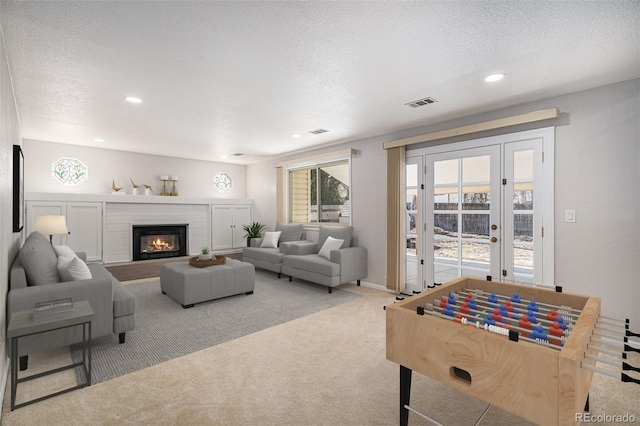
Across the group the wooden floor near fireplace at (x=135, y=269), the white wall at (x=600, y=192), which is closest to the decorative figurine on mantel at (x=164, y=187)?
the wooden floor near fireplace at (x=135, y=269)

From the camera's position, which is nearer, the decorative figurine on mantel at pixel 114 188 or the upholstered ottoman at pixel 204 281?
the upholstered ottoman at pixel 204 281

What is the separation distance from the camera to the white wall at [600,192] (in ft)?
9.41

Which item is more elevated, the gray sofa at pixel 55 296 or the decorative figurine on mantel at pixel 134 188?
the decorative figurine on mantel at pixel 134 188

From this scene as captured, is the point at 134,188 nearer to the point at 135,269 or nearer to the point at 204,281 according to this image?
the point at 135,269

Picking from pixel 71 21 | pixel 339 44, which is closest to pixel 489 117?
pixel 339 44

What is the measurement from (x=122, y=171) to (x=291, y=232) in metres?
3.53

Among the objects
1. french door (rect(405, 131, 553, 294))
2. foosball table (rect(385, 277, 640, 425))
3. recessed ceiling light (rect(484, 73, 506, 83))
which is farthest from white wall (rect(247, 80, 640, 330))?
→ foosball table (rect(385, 277, 640, 425))

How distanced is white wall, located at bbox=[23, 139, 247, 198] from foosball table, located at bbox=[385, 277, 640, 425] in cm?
635

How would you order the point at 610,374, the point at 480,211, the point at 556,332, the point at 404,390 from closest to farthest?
the point at 610,374 → the point at 556,332 → the point at 404,390 → the point at 480,211

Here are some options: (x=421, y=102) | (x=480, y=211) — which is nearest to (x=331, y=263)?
(x=480, y=211)

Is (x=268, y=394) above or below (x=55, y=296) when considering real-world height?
below

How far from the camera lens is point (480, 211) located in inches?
152

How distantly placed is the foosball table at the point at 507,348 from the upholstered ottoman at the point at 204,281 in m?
3.00

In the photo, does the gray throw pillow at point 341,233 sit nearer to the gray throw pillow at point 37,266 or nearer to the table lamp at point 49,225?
the gray throw pillow at point 37,266
